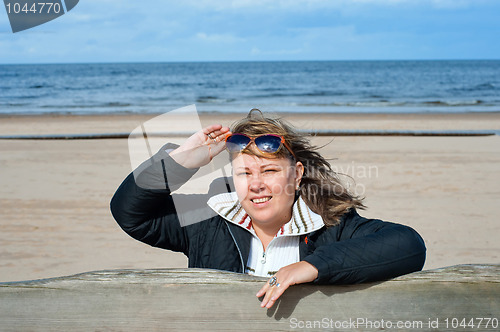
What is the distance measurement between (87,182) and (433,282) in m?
7.38

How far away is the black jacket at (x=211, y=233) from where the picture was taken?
1.72 m

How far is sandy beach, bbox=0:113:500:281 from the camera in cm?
525

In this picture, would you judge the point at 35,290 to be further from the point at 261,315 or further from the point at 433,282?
the point at 433,282

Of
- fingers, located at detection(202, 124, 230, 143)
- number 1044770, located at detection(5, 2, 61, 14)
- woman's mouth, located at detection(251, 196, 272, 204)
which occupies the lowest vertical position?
woman's mouth, located at detection(251, 196, 272, 204)

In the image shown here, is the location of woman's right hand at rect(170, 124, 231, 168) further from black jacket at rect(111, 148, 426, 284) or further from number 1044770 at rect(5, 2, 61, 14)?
number 1044770 at rect(5, 2, 61, 14)

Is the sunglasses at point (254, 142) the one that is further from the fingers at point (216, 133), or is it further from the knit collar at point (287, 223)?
the knit collar at point (287, 223)

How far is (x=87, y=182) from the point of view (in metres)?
8.13

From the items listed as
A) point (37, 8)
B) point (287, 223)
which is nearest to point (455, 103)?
point (37, 8)

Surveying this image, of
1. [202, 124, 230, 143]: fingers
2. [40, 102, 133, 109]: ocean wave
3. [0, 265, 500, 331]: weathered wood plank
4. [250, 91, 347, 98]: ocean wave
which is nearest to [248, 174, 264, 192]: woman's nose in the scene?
[202, 124, 230, 143]: fingers

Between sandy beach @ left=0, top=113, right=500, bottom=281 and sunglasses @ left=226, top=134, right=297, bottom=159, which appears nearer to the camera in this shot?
Answer: sunglasses @ left=226, top=134, right=297, bottom=159

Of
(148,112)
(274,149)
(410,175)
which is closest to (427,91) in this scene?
(148,112)

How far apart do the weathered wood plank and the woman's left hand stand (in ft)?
0.08

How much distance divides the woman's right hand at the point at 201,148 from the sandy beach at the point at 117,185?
2923 mm

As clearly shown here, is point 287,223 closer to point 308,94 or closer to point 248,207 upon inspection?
point 248,207
